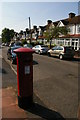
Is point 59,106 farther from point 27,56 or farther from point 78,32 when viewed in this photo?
point 78,32

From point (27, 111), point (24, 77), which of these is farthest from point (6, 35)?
point (27, 111)

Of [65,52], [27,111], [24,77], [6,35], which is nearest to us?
[27,111]

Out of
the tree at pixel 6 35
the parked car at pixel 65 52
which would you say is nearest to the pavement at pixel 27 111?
the parked car at pixel 65 52

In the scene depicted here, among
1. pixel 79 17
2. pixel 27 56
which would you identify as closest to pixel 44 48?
pixel 79 17

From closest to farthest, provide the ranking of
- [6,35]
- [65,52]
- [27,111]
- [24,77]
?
[27,111] → [24,77] → [65,52] → [6,35]

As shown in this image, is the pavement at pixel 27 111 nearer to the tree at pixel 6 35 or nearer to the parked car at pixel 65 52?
the parked car at pixel 65 52

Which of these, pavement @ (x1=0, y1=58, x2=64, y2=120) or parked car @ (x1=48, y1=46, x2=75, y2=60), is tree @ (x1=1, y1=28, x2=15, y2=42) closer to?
parked car @ (x1=48, y1=46, x2=75, y2=60)

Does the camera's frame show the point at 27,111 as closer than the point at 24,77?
Yes

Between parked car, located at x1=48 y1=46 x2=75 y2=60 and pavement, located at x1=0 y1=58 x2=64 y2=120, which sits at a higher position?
parked car, located at x1=48 y1=46 x2=75 y2=60

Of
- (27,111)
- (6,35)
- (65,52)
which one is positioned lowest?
(27,111)

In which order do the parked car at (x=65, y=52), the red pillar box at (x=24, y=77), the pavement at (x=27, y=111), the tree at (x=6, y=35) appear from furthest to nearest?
the tree at (x=6, y=35)
the parked car at (x=65, y=52)
the red pillar box at (x=24, y=77)
the pavement at (x=27, y=111)

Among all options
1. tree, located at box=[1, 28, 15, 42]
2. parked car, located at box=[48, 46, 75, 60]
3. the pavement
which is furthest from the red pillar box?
tree, located at box=[1, 28, 15, 42]

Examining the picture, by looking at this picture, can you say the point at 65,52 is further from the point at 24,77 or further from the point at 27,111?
the point at 27,111

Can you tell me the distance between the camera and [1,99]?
611cm
